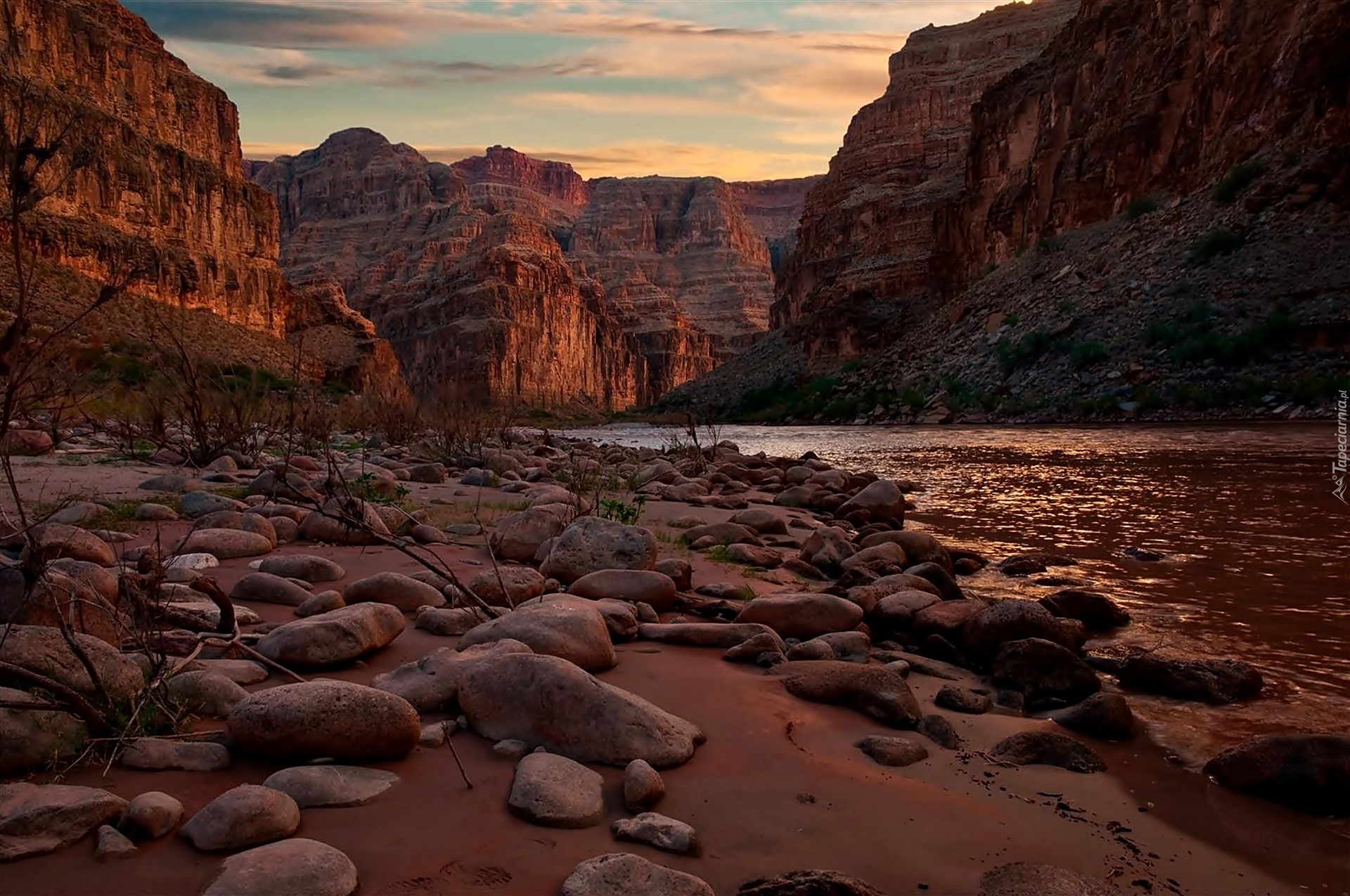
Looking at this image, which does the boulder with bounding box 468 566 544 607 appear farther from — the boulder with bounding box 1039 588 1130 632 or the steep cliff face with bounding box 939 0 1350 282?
the steep cliff face with bounding box 939 0 1350 282

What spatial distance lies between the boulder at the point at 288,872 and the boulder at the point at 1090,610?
147 inches

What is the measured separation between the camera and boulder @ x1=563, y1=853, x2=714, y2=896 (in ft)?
6.35

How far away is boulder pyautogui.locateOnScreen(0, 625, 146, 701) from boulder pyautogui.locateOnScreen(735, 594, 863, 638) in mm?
2662

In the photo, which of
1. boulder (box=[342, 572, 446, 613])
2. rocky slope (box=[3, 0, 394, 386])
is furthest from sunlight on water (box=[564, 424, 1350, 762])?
rocky slope (box=[3, 0, 394, 386])

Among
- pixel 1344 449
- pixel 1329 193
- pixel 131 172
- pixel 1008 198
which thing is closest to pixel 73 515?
pixel 1344 449

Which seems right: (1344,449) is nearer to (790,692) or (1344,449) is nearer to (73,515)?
(790,692)

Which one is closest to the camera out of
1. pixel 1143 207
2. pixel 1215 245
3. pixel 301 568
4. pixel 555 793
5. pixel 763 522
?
pixel 555 793

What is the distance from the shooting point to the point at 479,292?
440 ft

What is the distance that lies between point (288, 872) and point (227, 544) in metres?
3.74

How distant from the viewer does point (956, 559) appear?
21.5 ft

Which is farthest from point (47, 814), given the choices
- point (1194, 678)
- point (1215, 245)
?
point (1215, 245)

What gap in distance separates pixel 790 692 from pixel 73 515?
485cm

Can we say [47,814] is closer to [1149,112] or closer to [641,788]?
[641,788]

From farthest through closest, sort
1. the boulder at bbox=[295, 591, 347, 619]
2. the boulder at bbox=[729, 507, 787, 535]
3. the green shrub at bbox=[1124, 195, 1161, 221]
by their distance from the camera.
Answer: the green shrub at bbox=[1124, 195, 1161, 221] < the boulder at bbox=[729, 507, 787, 535] < the boulder at bbox=[295, 591, 347, 619]
